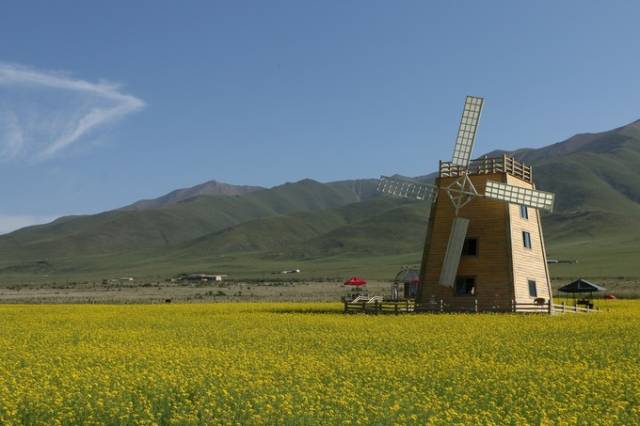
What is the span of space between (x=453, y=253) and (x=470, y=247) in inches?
94.5

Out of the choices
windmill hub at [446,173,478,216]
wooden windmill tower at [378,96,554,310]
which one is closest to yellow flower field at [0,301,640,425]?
wooden windmill tower at [378,96,554,310]

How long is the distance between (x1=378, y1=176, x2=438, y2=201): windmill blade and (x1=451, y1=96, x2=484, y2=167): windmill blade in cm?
281

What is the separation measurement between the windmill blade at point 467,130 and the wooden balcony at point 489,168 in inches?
21.5

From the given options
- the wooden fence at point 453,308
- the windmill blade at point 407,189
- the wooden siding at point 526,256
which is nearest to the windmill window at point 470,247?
the wooden siding at point 526,256

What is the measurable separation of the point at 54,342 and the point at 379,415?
22056 mm

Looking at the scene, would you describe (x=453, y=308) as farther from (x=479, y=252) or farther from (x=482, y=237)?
(x=482, y=237)

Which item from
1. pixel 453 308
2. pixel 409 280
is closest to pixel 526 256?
pixel 453 308

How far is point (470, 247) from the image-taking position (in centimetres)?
5381

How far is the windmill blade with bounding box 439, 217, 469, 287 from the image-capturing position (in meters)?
51.9

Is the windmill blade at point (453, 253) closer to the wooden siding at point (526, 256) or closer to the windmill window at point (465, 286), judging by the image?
→ the windmill window at point (465, 286)

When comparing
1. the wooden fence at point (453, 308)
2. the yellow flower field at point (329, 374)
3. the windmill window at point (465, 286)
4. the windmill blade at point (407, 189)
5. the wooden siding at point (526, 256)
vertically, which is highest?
the windmill blade at point (407, 189)

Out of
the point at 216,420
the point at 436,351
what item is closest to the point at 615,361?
the point at 436,351

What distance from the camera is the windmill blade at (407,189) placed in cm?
5631

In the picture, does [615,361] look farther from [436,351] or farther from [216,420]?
[216,420]
